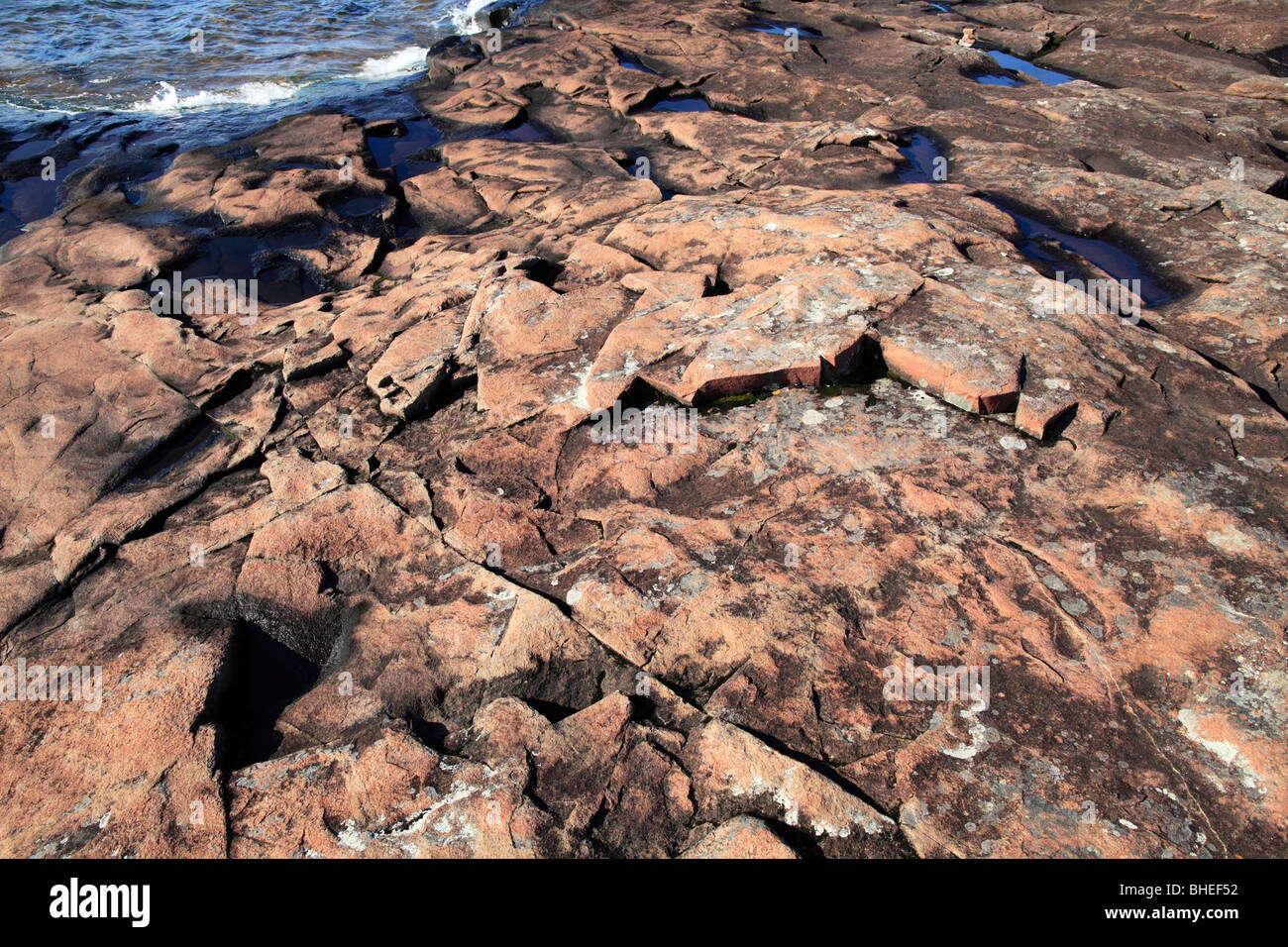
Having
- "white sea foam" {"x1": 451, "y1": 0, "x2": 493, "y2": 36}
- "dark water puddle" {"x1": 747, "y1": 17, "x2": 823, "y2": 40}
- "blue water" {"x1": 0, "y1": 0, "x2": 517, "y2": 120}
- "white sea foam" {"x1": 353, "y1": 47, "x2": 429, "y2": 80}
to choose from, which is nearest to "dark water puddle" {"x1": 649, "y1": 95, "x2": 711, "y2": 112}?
"dark water puddle" {"x1": 747, "y1": 17, "x2": 823, "y2": 40}

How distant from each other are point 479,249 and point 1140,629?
Result: 5712 millimetres

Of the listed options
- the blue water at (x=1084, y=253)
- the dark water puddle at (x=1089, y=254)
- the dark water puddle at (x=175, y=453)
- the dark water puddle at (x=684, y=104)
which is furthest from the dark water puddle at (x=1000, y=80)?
the dark water puddle at (x=175, y=453)

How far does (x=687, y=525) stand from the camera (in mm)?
3828

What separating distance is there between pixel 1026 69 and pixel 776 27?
383 cm

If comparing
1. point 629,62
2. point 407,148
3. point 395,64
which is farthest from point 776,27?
point 395,64

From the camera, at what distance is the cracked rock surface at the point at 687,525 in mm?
2850

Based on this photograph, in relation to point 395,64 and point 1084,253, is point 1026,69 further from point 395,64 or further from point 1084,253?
point 395,64

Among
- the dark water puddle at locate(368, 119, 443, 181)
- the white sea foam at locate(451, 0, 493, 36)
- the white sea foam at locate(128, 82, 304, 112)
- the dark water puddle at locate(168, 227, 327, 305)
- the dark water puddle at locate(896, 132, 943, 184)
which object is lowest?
the dark water puddle at locate(168, 227, 327, 305)

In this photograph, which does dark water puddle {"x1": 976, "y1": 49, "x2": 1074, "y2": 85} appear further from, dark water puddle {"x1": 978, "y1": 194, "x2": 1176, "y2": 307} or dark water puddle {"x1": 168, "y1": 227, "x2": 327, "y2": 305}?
dark water puddle {"x1": 168, "y1": 227, "x2": 327, "y2": 305}

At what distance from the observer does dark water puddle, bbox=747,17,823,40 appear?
1169 centimetres

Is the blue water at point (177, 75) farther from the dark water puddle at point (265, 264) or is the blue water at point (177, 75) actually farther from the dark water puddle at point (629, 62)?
the dark water puddle at point (629, 62)

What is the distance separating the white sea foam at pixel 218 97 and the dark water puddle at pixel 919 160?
32.7 ft

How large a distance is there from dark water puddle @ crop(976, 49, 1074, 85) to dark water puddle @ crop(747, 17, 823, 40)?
Result: 2624mm

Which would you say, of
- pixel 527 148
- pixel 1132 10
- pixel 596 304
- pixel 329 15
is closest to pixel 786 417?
pixel 596 304
